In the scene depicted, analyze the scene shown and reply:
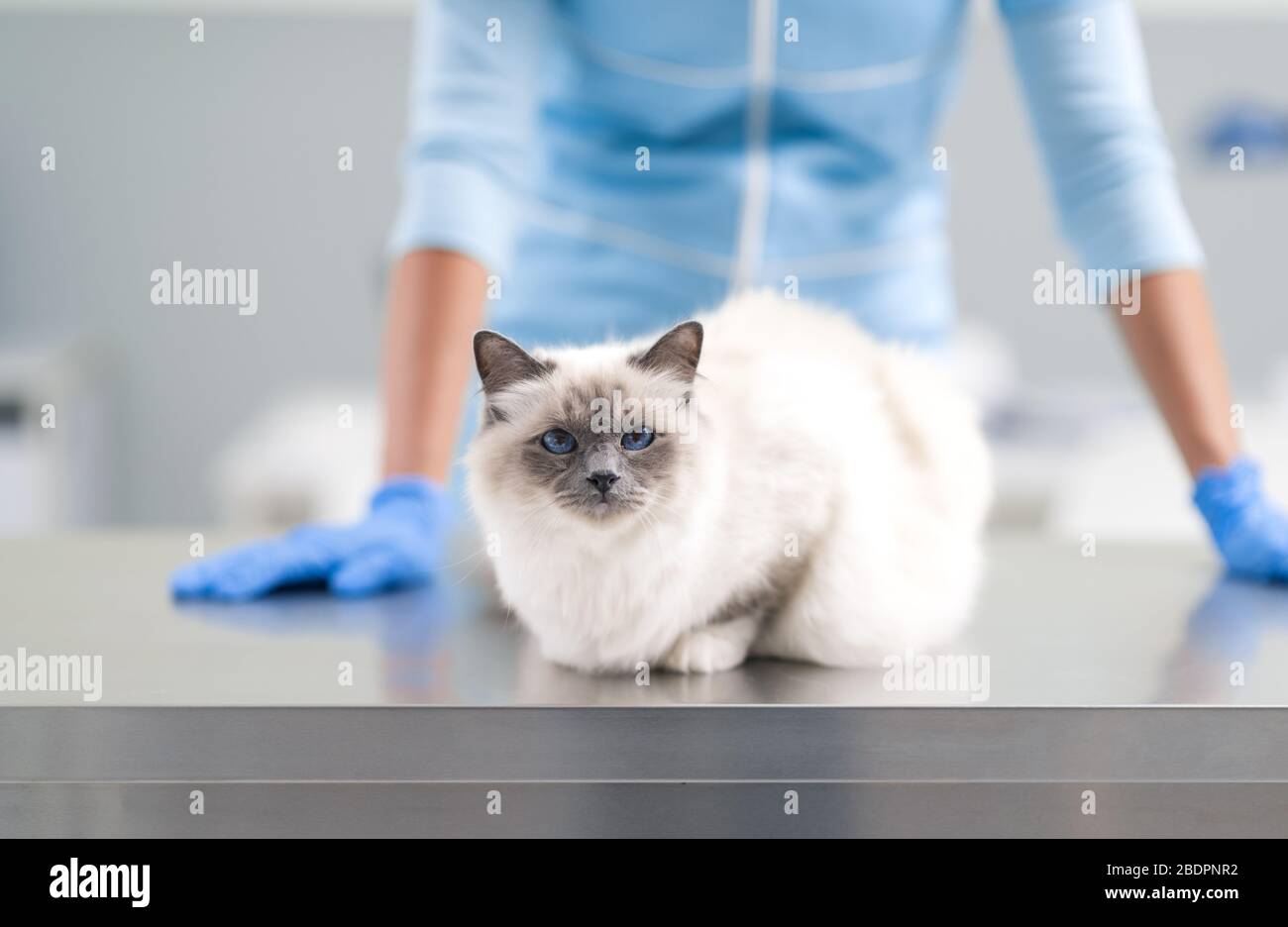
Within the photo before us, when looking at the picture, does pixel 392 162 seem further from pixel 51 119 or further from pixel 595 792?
pixel 595 792

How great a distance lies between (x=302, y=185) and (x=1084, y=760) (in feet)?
14.3

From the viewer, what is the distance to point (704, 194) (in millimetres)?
1705

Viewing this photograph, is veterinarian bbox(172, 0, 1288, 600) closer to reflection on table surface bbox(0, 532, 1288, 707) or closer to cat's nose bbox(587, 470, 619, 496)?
reflection on table surface bbox(0, 532, 1288, 707)

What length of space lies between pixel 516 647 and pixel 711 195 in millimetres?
834

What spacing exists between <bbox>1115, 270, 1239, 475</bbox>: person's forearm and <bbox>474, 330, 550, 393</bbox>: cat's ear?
791 millimetres

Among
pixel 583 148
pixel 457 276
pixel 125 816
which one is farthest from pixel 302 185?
pixel 125 816

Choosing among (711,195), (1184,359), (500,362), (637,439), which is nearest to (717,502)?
(637,439)

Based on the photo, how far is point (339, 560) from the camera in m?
1.31

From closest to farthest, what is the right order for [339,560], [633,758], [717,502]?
[633,758] < [717,502] < [339,560]

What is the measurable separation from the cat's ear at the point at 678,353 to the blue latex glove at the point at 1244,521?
0.76m

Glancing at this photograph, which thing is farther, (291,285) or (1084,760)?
(291,285)

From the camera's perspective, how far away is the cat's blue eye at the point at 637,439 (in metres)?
0.97

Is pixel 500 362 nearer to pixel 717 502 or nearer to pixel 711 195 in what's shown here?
pixel 717 502

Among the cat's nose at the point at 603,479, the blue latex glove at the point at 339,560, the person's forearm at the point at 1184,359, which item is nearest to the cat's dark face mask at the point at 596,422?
the cat's nose at the point at 603,479
